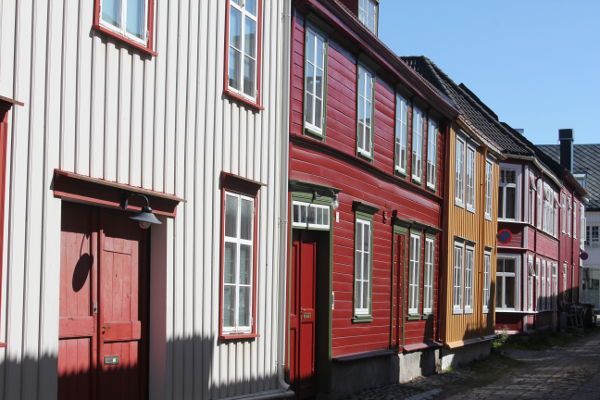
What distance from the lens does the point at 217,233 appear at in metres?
11.3

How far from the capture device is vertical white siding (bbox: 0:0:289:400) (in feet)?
26.4

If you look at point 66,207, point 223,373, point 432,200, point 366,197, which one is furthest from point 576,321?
point 66,207

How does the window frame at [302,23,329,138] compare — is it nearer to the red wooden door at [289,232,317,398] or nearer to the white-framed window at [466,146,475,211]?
the red wooden door at [289,232,317,398]

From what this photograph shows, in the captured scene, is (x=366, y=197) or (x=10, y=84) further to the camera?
(x=366, y=197)

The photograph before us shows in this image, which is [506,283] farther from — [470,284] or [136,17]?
[136,17]

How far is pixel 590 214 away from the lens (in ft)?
209

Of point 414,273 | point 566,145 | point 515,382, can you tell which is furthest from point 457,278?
point 566,145

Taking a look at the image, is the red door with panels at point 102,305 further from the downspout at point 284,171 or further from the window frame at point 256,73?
the downspout at point 284,171

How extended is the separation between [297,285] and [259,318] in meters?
1.88

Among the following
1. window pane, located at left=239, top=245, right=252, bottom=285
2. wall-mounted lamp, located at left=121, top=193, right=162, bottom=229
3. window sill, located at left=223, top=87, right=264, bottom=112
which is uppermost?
window sill, located at left=223, top=87, right=264, bottom=112

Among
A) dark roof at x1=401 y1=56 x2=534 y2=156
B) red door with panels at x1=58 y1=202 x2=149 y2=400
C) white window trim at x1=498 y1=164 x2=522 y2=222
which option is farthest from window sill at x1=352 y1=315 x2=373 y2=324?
white window trim at x1=498 y1=164 x2=522 y2=222

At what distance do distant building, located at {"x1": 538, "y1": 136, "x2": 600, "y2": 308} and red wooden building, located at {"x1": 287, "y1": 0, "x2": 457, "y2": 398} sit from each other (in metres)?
43.7

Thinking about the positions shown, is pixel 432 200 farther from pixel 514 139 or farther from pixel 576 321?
pixel 576 321

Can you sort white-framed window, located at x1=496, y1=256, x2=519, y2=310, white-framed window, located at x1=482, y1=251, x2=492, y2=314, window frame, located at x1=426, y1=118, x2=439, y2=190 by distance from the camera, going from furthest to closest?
white-framed window, located at x1=496, y1=256, x2=519, y2=310
white-framed window, located at x1=482, y1=251, x2=492, y2=314
window frame, located at x1=426, y1=118, x2=439, y2=190
